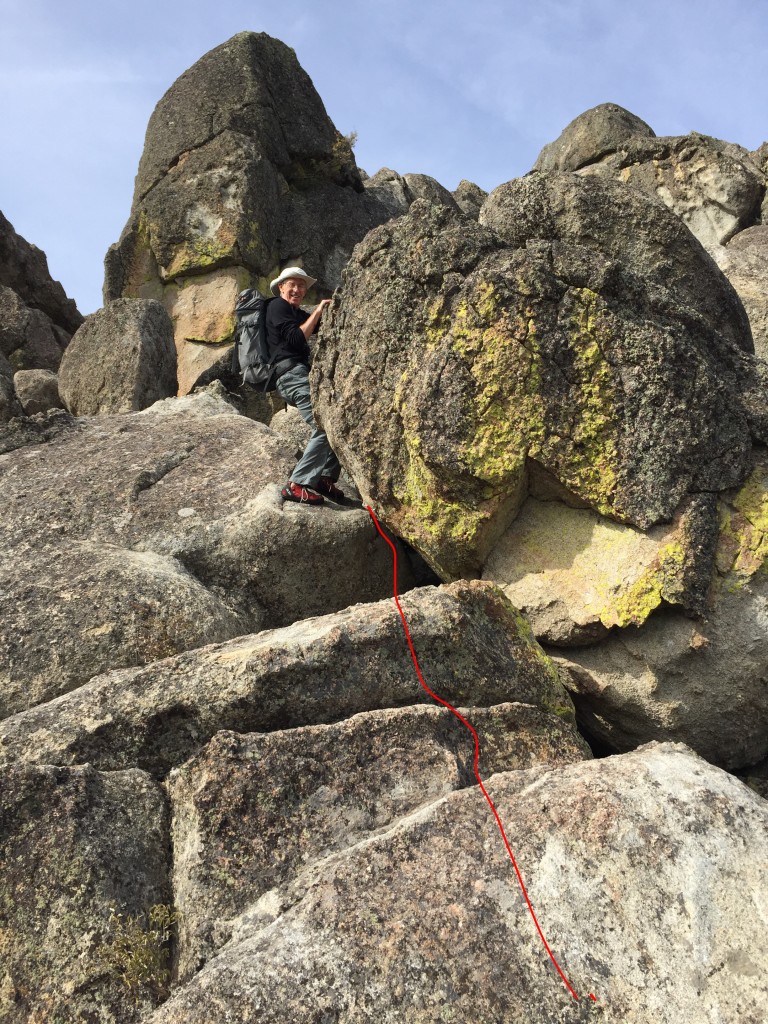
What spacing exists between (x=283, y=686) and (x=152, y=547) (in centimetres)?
327

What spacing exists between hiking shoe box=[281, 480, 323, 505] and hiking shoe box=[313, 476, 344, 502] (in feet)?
0.77

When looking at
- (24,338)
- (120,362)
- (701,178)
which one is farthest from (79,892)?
(24,338)

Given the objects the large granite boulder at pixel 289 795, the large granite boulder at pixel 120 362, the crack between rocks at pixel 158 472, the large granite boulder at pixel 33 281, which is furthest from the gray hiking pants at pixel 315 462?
the large granite boulder at pixel 33 281

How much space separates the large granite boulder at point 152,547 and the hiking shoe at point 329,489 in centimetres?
39

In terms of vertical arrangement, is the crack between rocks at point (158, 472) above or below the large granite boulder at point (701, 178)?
below

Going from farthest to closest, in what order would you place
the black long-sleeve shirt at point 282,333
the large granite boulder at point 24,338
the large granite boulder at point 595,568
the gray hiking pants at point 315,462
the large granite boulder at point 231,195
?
1. the large granite boulder at point 24,338
2. the large granite boulder at point 231,195
3. the black long-sleeve shirt at point 282,333
4. the gray hiking pants at point 315,462
5. the large granite boulder at point 595,568

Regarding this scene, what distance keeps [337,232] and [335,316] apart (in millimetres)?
15404

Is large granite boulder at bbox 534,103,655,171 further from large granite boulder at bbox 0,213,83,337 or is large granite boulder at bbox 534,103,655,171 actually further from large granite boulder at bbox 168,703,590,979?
large granite boulder at bbox 168,703,590,979

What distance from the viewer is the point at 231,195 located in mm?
21641

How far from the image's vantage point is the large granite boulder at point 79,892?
→ 4734 mm

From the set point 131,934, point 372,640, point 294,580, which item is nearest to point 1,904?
point 131,934

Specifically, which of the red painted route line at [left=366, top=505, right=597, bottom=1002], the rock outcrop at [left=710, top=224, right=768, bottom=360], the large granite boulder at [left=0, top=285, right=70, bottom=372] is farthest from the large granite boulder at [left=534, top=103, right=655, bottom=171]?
the red painted route line at [left=366, top=505, right=597, bottom=1002]

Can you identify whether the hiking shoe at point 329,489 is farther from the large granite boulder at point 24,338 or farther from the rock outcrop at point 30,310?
the large granite boulder at point 24,338

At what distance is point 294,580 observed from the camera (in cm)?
884
